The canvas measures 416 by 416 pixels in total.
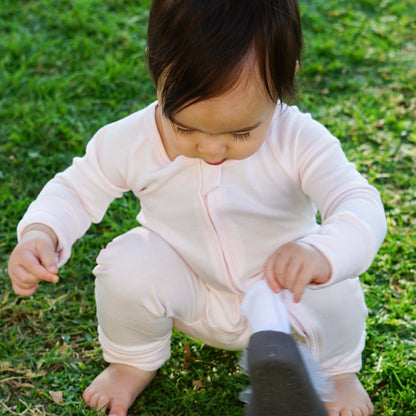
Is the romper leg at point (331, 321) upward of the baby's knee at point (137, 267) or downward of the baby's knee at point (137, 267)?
downward

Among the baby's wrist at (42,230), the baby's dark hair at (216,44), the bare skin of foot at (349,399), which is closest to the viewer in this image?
the baby's dark hair at (216,44)

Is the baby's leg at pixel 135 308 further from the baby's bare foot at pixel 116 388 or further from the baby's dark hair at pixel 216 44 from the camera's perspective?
the baby's dark hair at pixel 216 44

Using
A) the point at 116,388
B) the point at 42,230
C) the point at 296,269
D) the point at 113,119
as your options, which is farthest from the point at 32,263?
the point at 113,119

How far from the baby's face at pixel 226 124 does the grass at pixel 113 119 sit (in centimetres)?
34

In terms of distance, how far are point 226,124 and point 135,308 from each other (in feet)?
1.92

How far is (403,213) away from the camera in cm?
275

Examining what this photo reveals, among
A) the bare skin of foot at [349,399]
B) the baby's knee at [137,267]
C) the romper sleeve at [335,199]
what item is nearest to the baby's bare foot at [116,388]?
the baby's knee at [137,267]

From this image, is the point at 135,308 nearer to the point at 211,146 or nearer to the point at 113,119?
the point at 211,146

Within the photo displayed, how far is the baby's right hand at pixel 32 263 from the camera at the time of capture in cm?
177

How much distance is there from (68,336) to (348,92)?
71.6 inches

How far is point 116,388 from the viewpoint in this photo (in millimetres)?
2068

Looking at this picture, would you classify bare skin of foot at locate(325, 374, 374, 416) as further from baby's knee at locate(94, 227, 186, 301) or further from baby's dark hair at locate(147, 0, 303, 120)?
baby's dark hair at locate(147, 0, 303, 120)

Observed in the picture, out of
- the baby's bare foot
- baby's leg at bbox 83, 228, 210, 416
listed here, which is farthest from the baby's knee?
the baby's bare foot

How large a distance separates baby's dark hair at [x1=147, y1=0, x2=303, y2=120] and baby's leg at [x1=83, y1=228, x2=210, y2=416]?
46cm
